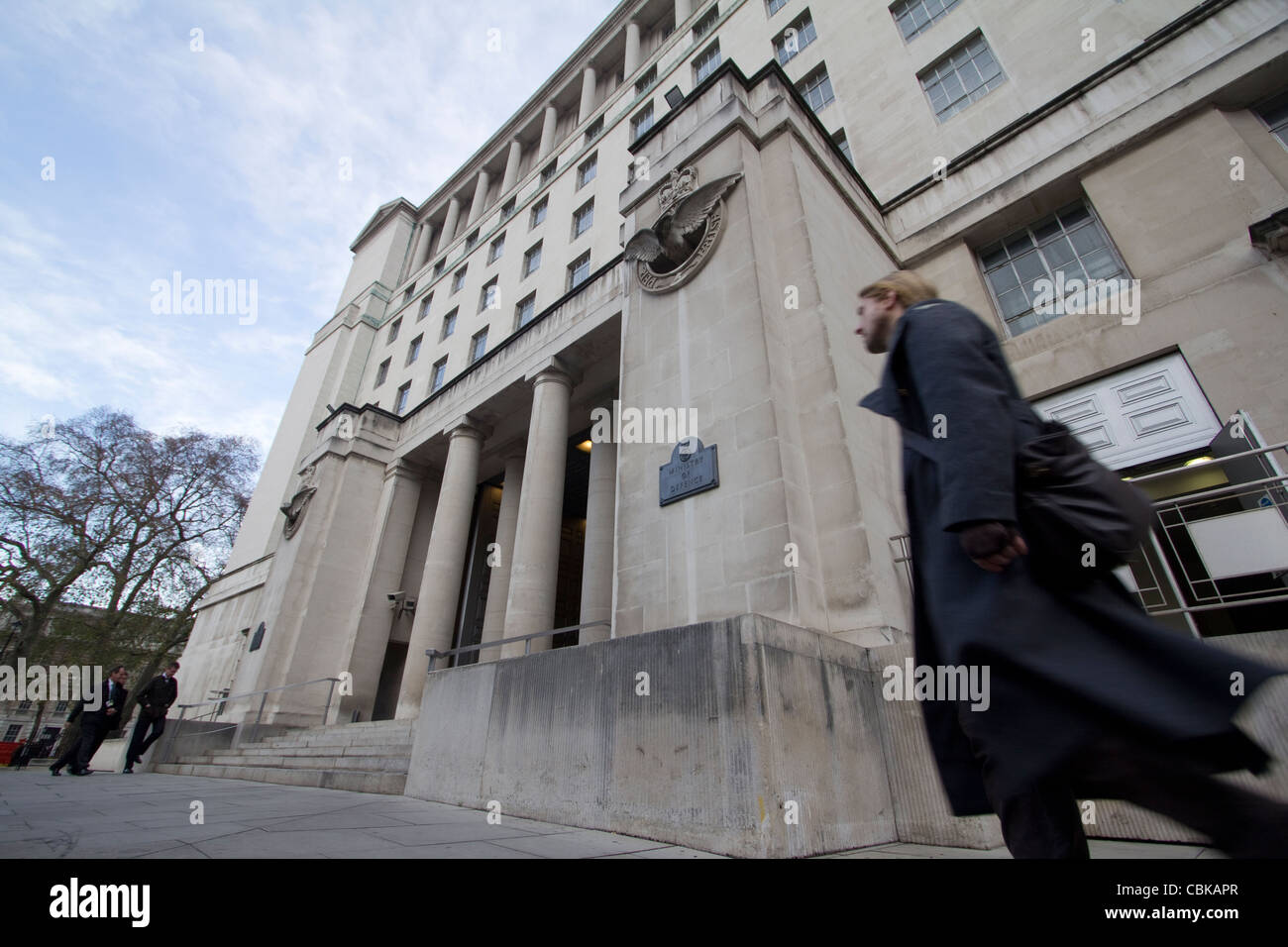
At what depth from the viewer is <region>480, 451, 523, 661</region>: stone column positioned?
1522cm

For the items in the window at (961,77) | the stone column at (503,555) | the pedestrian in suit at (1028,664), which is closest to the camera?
the pedestrian in suit at (1028,664)

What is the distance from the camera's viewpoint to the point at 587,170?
80.7 ft

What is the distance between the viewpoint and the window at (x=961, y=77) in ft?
43.7

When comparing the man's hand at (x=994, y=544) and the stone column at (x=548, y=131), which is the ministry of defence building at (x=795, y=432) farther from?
the stone column at (x=548, y=131)

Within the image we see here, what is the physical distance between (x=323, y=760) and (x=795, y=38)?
77.6ft

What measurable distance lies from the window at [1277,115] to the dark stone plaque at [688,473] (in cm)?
1097

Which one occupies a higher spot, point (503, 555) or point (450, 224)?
point (450, 224)

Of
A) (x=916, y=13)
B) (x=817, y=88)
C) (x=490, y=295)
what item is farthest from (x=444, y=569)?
(x=916, y=13)

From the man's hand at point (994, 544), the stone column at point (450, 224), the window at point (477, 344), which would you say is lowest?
the man's hand at point (994, 544)

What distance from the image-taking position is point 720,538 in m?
6.96

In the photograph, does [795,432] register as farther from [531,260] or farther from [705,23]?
[705,23]

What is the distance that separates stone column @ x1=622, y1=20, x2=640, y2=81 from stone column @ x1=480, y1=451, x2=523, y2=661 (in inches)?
765

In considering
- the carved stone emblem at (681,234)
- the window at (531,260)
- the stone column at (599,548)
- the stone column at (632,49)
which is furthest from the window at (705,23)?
the stone column at (599,548)
